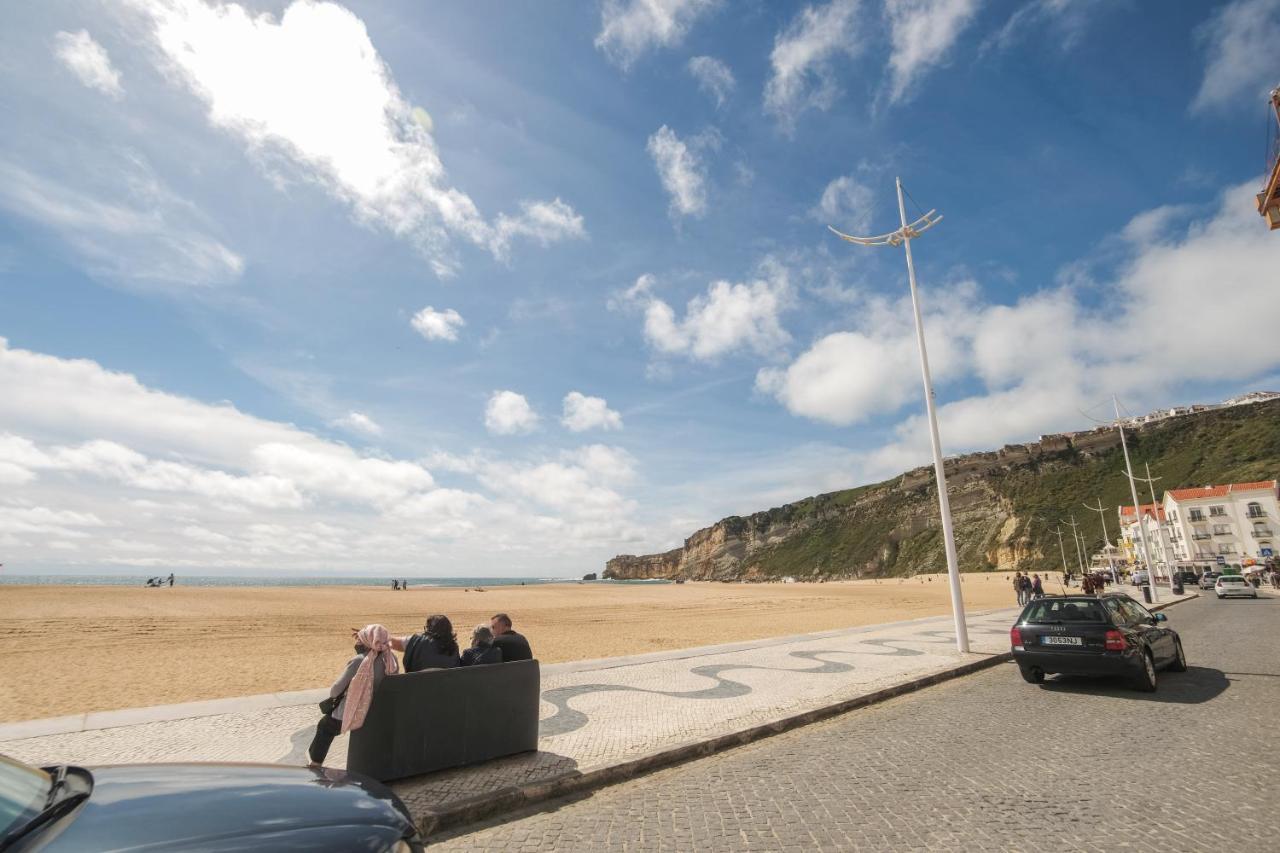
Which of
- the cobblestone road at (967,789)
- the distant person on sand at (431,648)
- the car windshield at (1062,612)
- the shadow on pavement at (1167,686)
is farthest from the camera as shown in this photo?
the car windshield at (1062,612)

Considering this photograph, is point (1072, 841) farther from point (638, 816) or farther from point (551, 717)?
point (551, 717)

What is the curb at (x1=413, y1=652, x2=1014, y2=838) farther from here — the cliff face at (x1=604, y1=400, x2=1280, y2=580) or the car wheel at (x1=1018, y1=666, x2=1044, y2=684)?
the cliff face at (x1=604, y1=400, x2=1280, y2=580)

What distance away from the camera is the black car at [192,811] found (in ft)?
7.07

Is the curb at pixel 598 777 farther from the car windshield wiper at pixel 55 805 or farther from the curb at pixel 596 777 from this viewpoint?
the car windshield wiper at pixel 55 805

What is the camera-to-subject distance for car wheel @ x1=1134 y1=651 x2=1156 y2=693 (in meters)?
9.02

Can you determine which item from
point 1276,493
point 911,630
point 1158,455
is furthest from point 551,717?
point 1158,455

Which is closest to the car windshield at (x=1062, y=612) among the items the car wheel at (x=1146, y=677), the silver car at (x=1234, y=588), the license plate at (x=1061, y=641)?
the license plate at (x=1061, y=641)

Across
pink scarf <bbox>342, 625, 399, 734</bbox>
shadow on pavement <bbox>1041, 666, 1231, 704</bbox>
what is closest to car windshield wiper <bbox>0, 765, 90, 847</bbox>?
pink scarf <bbox>342, 625, 399, 734</bbox>

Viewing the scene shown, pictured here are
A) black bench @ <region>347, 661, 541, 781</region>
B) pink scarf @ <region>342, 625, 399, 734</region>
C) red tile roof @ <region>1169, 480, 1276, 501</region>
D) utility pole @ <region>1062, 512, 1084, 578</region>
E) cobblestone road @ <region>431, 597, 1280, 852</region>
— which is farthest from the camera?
utility pole @ <region>1062, 512, 1084, 578</region>

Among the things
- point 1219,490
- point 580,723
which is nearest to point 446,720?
point 580,723

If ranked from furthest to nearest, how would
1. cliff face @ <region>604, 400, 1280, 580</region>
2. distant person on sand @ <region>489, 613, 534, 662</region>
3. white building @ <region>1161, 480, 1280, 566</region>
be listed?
cliff face @ <region>604, 400, 1280, 580</region> → white building @ <region>1161, 480, 1280, 566</region> → distant person on sand @ <region>489, 613, 534, 662</region>

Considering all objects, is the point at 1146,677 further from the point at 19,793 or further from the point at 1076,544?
the point at 1076,544

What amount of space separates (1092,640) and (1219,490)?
332 feet

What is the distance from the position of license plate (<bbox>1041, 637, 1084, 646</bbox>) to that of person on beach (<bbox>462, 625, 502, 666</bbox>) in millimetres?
9106
